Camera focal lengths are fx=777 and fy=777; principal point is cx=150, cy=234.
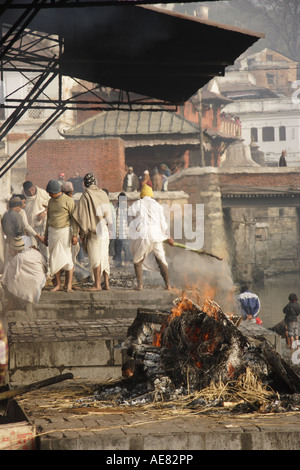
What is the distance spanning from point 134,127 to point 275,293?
417 inches

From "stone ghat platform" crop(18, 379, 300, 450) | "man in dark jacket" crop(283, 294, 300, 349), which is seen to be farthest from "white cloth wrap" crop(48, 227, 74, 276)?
"man in dark jacket" crop(283, 294, 300, 349)

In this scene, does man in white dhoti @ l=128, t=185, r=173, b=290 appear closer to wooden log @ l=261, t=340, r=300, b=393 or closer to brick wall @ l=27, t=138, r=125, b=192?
wooden log @ l=261, t=340, r=300, b=393

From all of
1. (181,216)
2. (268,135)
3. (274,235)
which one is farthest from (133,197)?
(268,135)

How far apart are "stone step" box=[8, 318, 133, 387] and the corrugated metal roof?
29.5 m

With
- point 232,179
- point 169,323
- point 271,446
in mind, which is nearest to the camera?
point 271,446

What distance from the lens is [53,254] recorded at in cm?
1120

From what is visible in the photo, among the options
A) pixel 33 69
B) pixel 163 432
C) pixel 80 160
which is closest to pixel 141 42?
pixel 33 69

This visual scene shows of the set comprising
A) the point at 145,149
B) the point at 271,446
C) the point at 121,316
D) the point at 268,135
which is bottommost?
the point at 271,446

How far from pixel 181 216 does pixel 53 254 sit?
21315 mm

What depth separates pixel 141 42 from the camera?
35.8 ft

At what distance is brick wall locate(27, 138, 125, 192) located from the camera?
3541cm

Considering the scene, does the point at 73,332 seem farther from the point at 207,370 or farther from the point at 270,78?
the point at 270,78

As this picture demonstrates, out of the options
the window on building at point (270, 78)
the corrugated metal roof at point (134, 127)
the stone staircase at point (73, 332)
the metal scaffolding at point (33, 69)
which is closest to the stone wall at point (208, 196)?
the corrugated metal roof at point (134, 127)

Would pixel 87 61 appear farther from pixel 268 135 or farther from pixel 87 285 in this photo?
pixel 268 135
